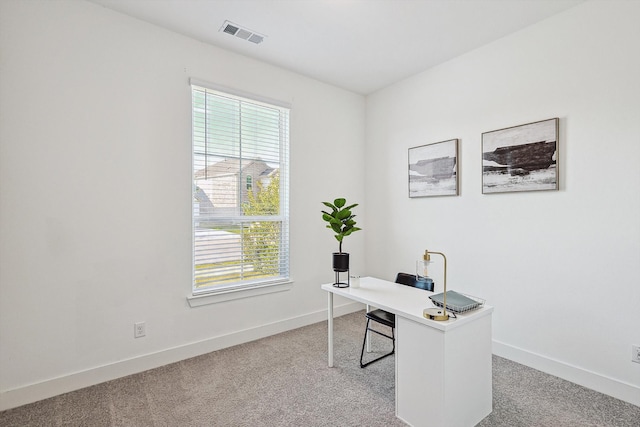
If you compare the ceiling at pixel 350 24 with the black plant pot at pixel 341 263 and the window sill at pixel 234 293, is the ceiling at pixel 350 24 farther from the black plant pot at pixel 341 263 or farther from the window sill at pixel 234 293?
the window sill at pixel 234 293

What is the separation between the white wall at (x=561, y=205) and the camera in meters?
2.19

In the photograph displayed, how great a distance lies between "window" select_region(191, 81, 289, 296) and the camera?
295 centimetres

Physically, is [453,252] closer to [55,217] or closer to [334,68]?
[334,68]

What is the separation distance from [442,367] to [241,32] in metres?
2.97

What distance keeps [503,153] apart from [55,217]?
3.63 meters

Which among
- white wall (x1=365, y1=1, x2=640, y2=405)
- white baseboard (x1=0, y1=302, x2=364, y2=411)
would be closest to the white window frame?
white baseboard (x1=0, y1=302, x2=364, y2=411)

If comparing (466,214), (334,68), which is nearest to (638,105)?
(466,214)

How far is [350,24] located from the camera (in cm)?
264

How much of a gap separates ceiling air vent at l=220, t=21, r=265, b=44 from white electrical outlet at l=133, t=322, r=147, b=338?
8.48 feet

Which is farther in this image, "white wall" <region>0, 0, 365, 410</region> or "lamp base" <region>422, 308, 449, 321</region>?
"white wall" <region>0, 0, 365, 410</region>

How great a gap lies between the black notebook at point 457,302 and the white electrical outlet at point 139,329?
230 cm

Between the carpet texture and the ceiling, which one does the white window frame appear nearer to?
the ceiling

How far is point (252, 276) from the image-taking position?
328 cm

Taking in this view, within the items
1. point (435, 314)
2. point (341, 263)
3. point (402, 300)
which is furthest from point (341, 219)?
point (435, 314)
